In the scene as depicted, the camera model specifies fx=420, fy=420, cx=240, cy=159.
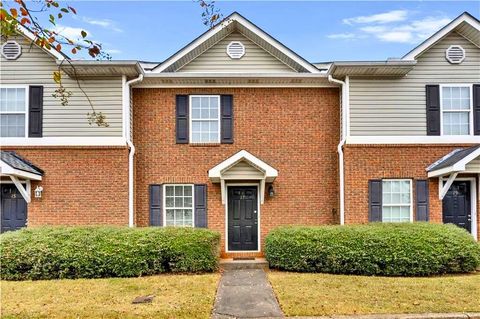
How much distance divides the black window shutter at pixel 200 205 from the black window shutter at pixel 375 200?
504 cm

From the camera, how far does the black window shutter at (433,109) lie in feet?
42.3

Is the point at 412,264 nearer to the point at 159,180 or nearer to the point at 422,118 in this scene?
the point at 422,118

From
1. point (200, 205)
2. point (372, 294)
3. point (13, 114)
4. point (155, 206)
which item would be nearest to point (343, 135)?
point (200, 205)

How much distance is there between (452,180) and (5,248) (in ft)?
39.8

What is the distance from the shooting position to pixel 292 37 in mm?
13891

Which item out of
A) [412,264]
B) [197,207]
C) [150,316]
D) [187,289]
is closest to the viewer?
[150,316]

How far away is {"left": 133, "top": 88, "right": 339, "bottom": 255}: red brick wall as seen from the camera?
13281 mm

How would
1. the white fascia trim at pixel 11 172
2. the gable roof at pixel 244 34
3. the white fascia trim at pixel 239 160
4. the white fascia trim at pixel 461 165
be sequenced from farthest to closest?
the gable roof at pixel 244 34 < the white fascia trim at pixel 239 160 < the white fascia trim at pixel 461 165 < the white fascia trim at pixel 11 172

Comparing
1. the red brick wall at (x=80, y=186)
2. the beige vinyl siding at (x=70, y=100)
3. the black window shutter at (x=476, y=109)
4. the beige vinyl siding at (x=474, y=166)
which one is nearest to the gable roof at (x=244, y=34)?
the beige vinyl siding at (x=70, y=100)

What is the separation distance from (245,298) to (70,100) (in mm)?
8270

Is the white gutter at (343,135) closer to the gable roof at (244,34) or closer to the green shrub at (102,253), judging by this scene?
the gable roof at (244,34)

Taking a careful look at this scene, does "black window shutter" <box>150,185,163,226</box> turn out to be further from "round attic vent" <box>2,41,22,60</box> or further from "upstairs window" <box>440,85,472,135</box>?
"upstairs window" <box>440,85,472,135</box>

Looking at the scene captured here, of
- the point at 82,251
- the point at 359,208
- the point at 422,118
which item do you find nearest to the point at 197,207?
the point at 82,251

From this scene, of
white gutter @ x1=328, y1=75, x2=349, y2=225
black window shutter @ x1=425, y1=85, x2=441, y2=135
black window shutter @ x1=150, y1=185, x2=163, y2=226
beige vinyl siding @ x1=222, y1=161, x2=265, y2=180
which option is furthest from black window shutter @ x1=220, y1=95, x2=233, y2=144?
black window shutter @ x1=425, y1=85, x2=441, y2=135
